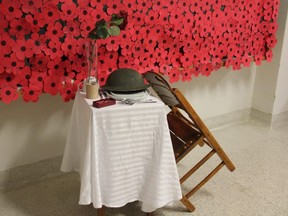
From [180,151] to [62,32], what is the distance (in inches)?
36.5

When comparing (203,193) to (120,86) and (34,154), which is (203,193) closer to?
(120,86)

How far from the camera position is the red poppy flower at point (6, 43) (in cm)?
158

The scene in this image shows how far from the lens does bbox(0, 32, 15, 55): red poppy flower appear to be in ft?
5.18

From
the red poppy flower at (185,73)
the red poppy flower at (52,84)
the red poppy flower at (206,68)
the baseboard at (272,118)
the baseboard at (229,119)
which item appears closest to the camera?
the red poppy flower at (52,84)

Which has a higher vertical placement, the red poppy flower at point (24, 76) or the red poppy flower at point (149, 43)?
the red poppy flower at point (149, 43)

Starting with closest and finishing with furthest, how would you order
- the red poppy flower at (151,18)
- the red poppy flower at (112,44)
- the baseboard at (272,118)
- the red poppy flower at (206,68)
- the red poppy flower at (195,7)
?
the red poppy flower at (112,44) → the red poppy flower at (151,18) → the red poppy flower at (195,7) → the red poppy flower at (206,68) → the baseboard at (272,118)

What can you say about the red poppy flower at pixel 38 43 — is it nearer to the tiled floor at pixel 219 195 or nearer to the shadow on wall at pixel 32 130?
the shadow on wall at pixel 32 130

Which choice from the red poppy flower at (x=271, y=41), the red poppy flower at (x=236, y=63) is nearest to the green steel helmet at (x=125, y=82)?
the red poppy flower at (x=236, y=63)

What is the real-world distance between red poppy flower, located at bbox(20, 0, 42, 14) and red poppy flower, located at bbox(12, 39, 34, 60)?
0.15 m

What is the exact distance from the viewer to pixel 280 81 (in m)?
2.97

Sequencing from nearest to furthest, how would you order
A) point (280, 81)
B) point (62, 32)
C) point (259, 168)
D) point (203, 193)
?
point (62, 32) → point (203, 193) → point (259, 168) → point (280, 81)

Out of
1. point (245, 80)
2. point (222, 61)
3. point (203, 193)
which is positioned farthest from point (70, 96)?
point (245, 80)

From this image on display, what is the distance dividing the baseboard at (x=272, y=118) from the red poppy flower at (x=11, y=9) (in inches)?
96.5

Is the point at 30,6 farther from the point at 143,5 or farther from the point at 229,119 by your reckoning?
the point at 229,119
